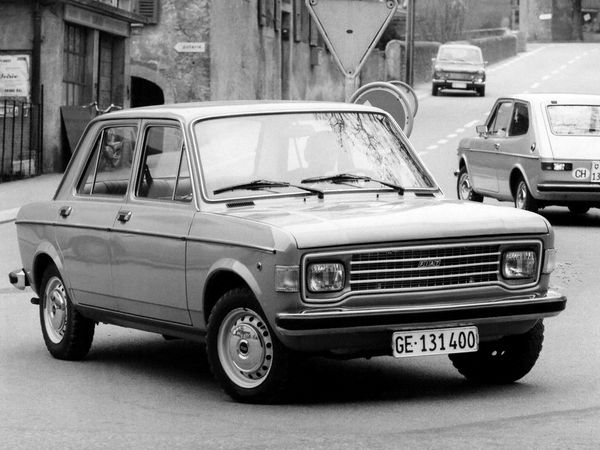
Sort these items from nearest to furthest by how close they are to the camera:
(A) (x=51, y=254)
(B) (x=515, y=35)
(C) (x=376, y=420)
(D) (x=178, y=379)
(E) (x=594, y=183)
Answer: (C) (x=376, y=420) → (D) (x=178, y=379) → (A) (x=51, y=254) → (E) (x=594, y=183) → (B) (x=515, y=35)

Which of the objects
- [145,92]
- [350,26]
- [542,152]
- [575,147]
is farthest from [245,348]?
[145,92]

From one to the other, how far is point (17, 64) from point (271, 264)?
2406 cm

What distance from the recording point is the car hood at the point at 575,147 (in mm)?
19797

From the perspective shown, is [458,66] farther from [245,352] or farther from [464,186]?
[245,352]

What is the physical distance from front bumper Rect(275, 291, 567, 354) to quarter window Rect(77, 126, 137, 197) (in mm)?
2220

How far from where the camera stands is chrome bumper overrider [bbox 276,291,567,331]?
753cm

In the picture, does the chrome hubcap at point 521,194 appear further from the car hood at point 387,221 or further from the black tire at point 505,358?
the car hood at point 387,221

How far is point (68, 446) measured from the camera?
6.85 meters

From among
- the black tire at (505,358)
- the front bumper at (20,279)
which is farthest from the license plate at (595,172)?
the black tire at (505,358)

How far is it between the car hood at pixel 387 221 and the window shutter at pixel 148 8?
3620cm

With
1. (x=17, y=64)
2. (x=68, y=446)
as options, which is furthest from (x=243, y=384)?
(x=17, y=64)

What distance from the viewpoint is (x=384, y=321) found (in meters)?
7.64

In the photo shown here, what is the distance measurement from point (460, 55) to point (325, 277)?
2162 inches

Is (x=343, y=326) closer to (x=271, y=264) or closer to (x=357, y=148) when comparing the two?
(x=271, y=264)
